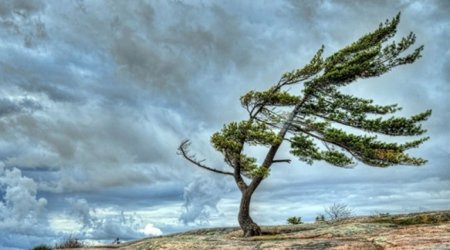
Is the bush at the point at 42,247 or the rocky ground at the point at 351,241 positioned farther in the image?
the bush at the point at 42,247

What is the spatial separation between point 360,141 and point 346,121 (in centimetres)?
150

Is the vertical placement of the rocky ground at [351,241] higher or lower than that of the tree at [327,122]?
lower

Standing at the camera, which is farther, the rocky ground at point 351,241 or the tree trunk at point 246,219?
the tree trunk at point 246,219

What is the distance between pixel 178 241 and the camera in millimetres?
16578

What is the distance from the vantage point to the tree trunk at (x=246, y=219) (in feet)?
79.2

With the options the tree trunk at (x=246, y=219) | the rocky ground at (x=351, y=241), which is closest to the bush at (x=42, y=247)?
the rocky ground at (x=351, y=241)

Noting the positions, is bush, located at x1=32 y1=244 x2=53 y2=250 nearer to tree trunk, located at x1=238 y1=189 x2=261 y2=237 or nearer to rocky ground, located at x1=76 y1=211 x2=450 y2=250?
rocky ground, located at x1=76 y1=211 x2=450 y2=250

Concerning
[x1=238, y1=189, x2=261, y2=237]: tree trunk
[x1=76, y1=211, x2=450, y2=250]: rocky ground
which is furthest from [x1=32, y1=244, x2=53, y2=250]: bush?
[x1=238, y1=189, x2=261, y2=237]: tree trunk

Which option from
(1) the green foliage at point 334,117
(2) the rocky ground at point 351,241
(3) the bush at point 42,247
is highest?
(1) the green foliage at point 334,117

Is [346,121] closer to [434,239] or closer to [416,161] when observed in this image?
[416,161]

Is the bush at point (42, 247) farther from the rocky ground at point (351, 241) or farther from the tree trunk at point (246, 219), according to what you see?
the tree trunk at point (246, 219)

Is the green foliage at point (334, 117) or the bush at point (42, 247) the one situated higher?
the green foliage at point (334, 117)

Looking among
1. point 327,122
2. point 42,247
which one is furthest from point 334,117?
point 42,247

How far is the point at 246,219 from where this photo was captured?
2458 centimetres
